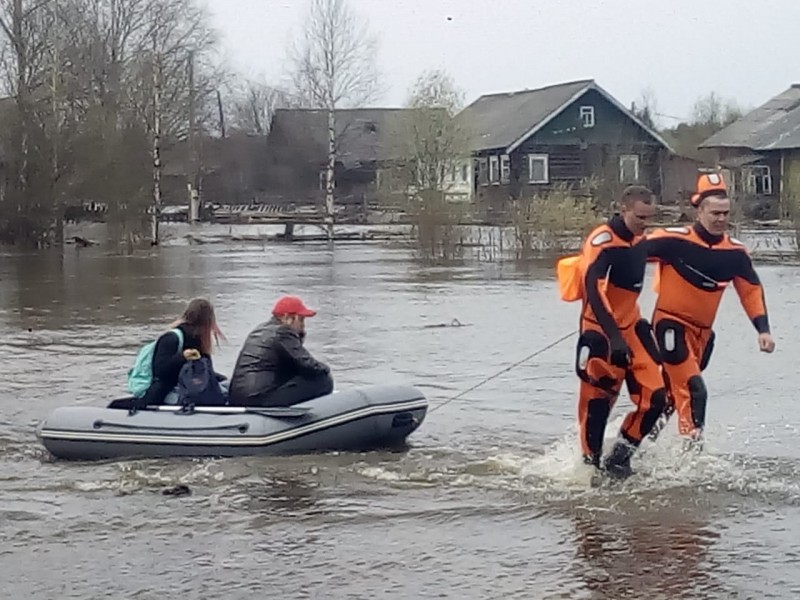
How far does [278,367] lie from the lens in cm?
1006

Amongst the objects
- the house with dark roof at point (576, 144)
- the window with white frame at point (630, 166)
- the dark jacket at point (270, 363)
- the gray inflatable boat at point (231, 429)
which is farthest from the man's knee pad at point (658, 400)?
the house with dark roof at point (576, 144)

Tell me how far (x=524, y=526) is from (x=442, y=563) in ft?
2.79

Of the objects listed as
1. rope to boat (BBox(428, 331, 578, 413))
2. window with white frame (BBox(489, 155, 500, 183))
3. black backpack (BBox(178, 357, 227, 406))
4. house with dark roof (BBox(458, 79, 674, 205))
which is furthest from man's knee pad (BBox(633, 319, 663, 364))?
window with white frame (BBox(489, 155, 500, 183))

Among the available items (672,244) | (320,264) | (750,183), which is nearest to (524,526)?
(672,244)

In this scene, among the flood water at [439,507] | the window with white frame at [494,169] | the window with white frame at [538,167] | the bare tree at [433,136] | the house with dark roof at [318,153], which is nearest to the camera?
the flood water at [439,507]

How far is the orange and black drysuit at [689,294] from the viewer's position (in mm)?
8750

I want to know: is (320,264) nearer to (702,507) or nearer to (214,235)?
(214,235)

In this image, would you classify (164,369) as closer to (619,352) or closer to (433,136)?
(619,352)

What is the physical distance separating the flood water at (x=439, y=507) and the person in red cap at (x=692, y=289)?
19.2 inches

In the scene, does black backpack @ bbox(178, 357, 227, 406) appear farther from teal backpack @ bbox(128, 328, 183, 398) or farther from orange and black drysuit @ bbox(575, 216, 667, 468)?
orange and black drysuit @ bbox(575, 216, 667, 468)

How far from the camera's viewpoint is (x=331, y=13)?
58.5 m

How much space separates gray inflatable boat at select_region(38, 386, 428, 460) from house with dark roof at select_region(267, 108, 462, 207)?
67437 millimetres

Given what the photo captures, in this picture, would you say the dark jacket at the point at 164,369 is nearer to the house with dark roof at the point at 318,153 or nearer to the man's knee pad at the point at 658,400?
the man's knee pad at the point at 658,400

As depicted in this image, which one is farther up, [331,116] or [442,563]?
[331,116]
